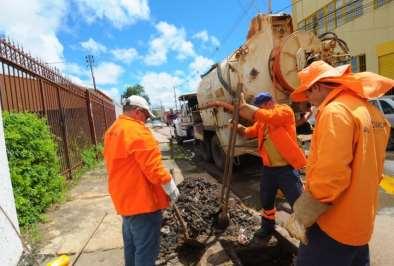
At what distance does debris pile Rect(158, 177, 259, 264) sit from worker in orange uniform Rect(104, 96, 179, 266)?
3.60ft

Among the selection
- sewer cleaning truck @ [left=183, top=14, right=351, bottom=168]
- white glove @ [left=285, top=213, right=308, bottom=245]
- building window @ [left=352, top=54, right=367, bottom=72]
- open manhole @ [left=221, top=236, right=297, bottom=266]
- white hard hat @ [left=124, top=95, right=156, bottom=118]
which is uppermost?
building window @ [left=352, top=54, right=367, bottom=72]

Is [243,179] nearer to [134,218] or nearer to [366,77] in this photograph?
[134,218]

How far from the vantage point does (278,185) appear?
15.6 ft

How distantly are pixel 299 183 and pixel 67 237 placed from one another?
126 inches

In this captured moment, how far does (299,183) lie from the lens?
462cm

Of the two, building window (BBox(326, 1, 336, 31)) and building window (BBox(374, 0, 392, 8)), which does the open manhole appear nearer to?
building window (BBox(374, 0, 392, 8))

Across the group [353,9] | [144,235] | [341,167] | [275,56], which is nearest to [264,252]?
[144,235]

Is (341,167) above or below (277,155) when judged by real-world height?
above

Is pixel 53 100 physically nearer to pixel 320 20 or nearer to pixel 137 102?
pixel 137 102

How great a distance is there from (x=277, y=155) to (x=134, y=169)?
2.02m

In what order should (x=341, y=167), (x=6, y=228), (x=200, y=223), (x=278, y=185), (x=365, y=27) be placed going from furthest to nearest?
1. (x=365, y=27)
2. (x=200, y=223)
3. (x=278, y=185)
4. (x=6, y=228)
5. (x=341, y=167)

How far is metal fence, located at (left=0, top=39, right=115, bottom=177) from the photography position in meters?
6.22

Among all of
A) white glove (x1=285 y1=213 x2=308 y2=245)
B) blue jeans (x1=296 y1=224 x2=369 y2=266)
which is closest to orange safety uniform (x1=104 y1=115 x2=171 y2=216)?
white glove (x1=285 y1=213 x2=308 y2=245)

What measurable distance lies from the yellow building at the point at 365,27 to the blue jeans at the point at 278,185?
13890mm
